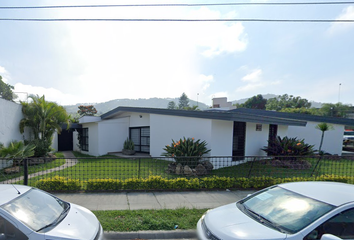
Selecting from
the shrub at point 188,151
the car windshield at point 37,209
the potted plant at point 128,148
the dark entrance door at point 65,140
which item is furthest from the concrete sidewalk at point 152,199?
the dark entrance door at point 65,140

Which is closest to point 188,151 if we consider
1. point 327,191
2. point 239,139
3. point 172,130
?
point 172,130

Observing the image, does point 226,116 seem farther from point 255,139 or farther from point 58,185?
point 58,185

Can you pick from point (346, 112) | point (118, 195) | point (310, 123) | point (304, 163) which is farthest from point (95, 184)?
point (346, 112)

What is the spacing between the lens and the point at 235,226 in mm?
2596

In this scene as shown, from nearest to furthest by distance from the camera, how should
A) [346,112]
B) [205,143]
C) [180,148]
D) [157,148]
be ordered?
1. [180,148]
2. [205,143]
3. [157,148]
4. [346,112]

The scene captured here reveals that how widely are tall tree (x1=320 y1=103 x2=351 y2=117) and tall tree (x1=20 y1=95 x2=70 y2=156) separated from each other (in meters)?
58.4

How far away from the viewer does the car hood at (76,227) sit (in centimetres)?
240

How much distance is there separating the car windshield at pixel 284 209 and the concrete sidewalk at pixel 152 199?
6.81 ft

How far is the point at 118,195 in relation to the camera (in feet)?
18.5

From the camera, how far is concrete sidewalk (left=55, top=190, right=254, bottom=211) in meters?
4.93

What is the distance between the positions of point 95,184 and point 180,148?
3900 millimetres

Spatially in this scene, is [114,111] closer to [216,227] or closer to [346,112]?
[216,227]

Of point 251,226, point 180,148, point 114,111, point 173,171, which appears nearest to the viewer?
point 251,226

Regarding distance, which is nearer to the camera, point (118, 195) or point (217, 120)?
point (118, 195)
